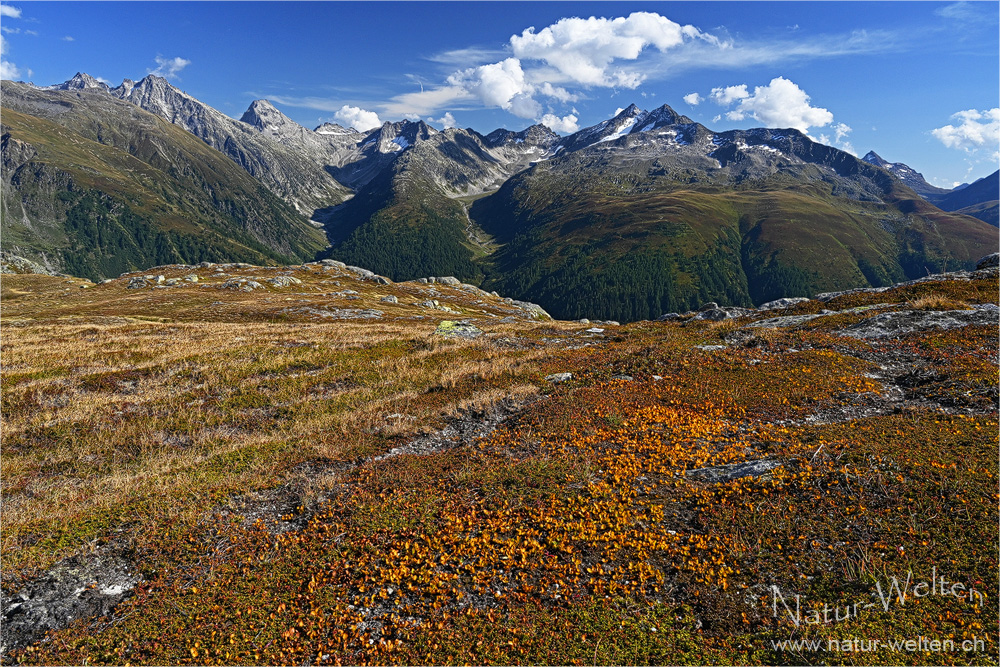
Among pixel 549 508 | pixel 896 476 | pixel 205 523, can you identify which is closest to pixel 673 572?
pixel 549 508

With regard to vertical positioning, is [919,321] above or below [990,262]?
below

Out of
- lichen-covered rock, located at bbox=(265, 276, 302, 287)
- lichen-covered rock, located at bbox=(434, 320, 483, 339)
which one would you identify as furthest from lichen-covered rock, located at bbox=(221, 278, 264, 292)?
lichen-covered rock, located at bbox=(434, 320, 483, 339)

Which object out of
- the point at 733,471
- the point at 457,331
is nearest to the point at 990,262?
the point at 733,471

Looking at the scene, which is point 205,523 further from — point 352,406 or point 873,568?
point 873,568

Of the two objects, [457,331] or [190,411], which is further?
[457,331]

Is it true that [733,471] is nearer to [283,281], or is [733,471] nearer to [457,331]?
[457,331]

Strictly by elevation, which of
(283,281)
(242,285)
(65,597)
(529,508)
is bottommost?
(65,597)
